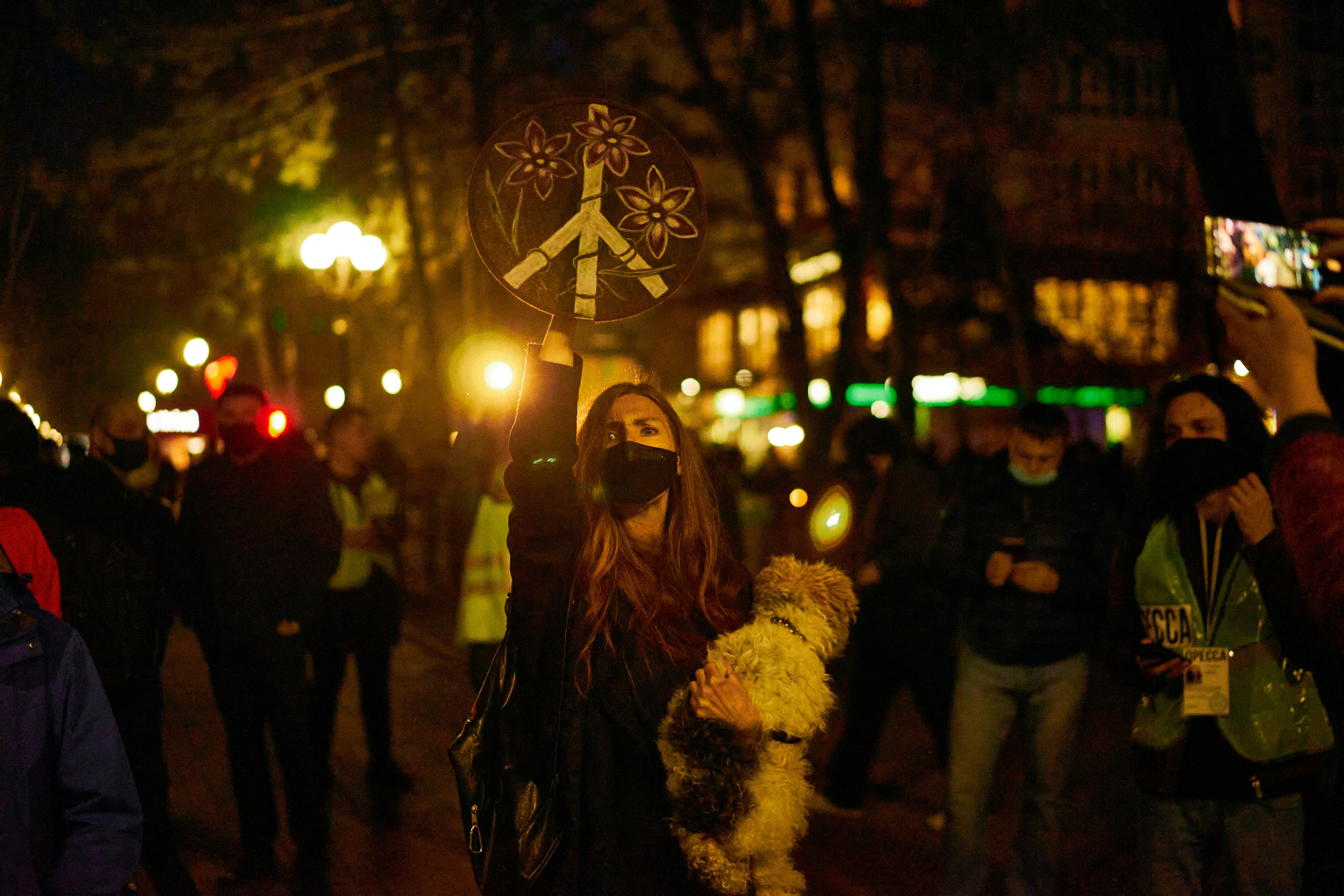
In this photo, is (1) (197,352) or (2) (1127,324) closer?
(1) (197,352)

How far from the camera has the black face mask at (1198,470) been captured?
13.0 ft

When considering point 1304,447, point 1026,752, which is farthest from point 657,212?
point 1026,752

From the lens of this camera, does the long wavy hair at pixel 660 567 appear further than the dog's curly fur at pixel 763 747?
Yes

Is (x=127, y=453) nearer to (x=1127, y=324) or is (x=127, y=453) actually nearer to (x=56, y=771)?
(x=56, y=771)

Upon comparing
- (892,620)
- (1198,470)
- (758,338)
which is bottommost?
(892,620)

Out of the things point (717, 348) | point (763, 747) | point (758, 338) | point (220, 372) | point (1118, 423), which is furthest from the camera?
point (717, 348)

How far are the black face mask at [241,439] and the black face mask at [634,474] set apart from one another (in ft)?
11.4

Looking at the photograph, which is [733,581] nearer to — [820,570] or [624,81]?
[820,570]

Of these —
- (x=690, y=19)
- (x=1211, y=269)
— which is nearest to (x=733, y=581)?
(x=1211, y=269)

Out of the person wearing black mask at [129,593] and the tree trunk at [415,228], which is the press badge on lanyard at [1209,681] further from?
the tree trunk at [415,228]

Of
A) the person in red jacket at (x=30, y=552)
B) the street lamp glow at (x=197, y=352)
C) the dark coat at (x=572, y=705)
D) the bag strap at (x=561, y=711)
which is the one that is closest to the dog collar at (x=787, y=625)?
the dark coat at (x=572, y=705)

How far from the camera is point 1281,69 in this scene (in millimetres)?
37531

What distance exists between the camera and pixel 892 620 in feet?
22.6

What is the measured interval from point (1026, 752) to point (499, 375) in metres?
10.8
